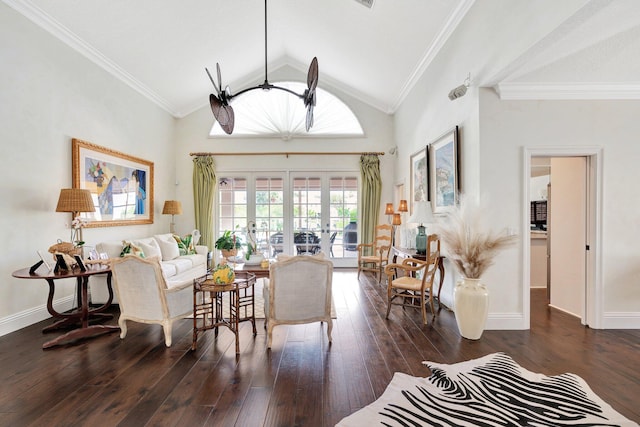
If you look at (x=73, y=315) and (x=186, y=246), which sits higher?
(x=186, y=246)

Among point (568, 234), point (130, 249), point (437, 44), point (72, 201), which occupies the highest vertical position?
point (437, 44)

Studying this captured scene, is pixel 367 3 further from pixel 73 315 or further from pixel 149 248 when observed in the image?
pixel 73 315

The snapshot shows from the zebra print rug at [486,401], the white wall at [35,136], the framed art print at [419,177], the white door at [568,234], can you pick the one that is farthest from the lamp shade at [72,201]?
the white door at [568,234]

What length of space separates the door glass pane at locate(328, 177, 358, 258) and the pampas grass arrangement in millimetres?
3814

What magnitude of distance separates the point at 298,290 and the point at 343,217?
4175 millimetres

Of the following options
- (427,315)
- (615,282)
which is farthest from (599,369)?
(427,315)

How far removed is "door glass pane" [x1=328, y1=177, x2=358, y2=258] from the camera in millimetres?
6891

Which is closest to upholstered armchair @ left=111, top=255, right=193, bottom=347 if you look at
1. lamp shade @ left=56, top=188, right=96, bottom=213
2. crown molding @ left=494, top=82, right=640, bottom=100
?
lamp shade @ left=56, top=188, right=96, bottom=213

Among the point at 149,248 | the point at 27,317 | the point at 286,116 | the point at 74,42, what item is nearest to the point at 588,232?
the point at 286,116

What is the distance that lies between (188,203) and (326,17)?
4.78 m

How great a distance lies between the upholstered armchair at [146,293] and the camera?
111 inches

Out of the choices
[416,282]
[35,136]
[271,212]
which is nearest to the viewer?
[35,136]

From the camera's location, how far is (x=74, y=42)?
13.0 ft

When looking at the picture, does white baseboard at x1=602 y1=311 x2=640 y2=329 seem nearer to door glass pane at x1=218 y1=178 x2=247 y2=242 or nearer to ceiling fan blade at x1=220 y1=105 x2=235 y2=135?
ceiling fan blade at x1=220 y1=105 x2=235 y2=135
